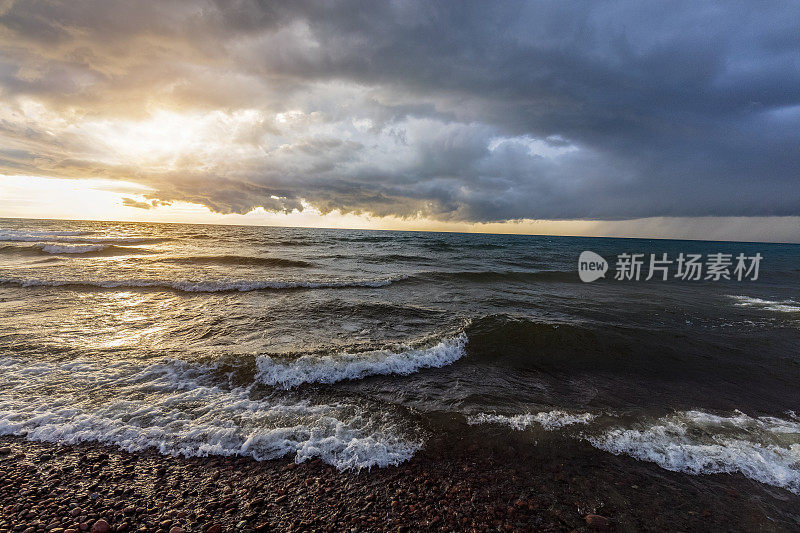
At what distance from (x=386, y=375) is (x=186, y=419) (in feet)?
12.4

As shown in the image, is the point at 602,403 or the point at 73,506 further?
the point at 602,403

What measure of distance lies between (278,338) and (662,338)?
12.2m

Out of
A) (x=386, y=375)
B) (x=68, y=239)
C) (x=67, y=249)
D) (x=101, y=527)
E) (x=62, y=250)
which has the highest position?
(x=68, y=239)

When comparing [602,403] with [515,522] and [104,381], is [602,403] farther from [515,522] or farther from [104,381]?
[104,381]

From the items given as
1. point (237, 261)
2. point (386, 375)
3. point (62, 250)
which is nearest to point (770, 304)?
point (386, 375)

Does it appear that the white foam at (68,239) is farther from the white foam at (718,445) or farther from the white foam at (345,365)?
the white foam at (718,445)

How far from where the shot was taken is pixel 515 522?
11.6 feet

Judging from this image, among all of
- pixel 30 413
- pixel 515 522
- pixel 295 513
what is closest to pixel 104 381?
pixel 30 413

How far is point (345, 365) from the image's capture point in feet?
23.8

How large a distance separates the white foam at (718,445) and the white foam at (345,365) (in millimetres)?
3834

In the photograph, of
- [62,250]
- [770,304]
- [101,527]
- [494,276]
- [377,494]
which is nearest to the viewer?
[101,527]

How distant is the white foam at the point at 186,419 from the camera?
4594mm

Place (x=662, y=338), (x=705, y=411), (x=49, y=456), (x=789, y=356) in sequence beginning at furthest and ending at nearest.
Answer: (x=662, y=338)
(x=789, y=356)
(x=705, y=411)
(x=49, y=456)

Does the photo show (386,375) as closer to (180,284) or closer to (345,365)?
(345,365)
